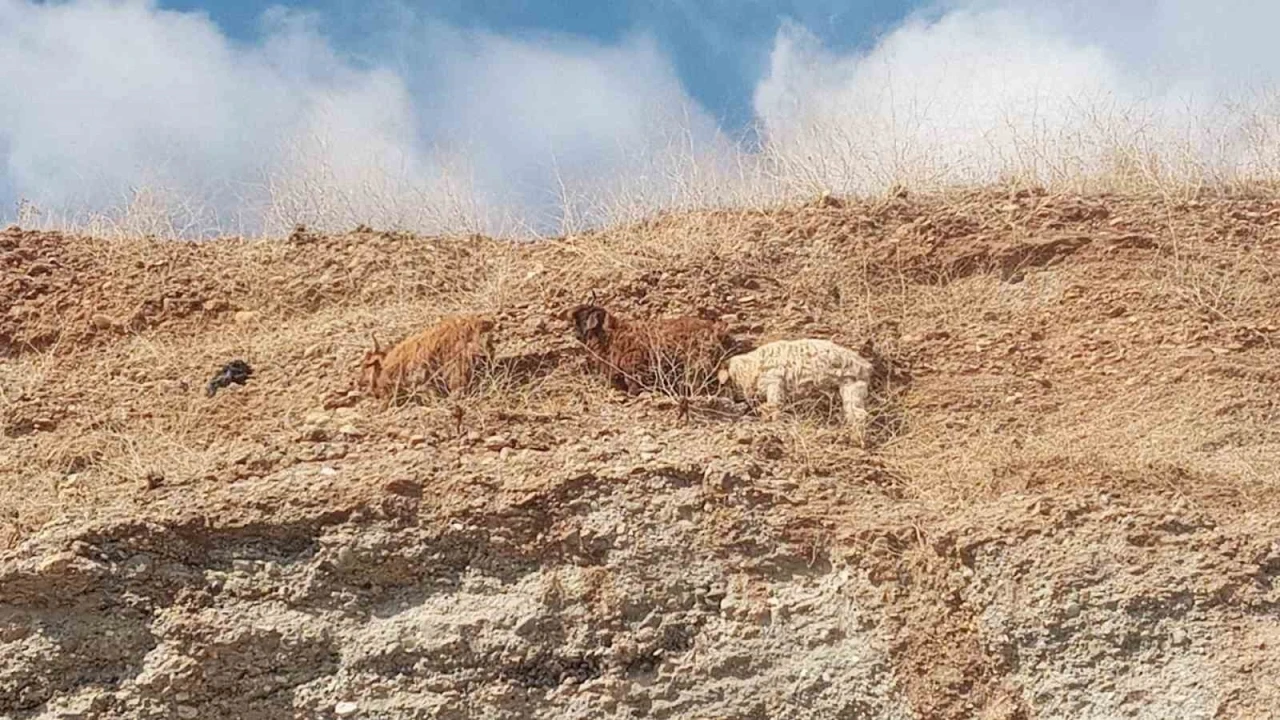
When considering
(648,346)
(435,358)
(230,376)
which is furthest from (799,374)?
(230,376)

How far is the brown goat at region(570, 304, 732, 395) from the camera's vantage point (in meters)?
8.95

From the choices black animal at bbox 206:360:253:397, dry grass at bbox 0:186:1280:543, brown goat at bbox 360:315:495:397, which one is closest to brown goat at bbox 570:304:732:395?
dry grass at bbox 0:186:1280:543

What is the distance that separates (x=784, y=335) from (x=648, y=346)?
140 cm

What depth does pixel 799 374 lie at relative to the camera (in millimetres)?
8977

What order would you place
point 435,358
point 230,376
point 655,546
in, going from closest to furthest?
point 655,546 < point 435,358 < point 230,376

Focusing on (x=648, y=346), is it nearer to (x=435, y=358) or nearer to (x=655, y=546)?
(x=435, y=358)

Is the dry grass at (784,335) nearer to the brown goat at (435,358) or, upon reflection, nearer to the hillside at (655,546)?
the hillside at (655,546)

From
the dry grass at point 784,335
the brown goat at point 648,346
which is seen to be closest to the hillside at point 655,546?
the dry grass at point 784,335

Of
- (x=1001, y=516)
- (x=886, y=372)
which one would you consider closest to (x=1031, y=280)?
(x=886, y=372)

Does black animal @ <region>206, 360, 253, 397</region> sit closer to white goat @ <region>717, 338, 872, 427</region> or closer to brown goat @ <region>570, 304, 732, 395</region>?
brown goat @ <region>570, 304, 732, 395</region>

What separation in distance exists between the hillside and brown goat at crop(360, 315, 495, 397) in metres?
0.23

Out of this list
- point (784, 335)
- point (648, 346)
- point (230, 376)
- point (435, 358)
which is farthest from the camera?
point (784, 335)

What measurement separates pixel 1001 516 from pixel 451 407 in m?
3.39

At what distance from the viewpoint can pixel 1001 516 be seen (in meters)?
7.22
